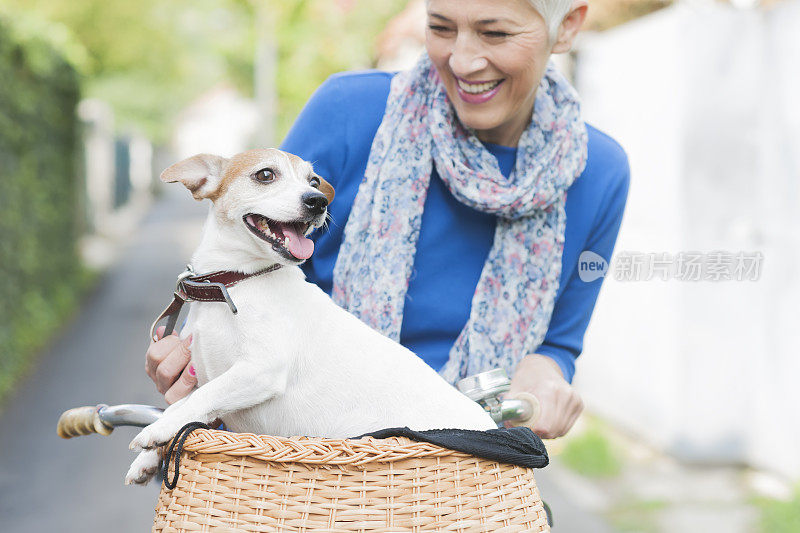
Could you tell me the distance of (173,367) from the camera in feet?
6.43

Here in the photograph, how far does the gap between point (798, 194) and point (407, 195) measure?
396cm

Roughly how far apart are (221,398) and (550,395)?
85 cm

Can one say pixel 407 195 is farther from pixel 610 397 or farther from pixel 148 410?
pixel 610 397

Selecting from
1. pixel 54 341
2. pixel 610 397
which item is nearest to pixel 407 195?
pixel 610 397

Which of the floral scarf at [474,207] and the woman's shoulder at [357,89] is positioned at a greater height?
the woman's shoulder at [357,89]

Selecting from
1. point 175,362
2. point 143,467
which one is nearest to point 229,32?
point 175,362

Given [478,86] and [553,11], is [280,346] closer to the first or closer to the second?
[478,86]

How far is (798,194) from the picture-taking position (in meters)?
5.38

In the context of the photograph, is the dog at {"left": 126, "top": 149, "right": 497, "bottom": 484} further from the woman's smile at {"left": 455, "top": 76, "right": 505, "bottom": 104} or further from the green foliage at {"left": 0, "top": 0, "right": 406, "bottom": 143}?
the green foliage at {"left": 0, "top": 0, "right": 406, "bottom": 143}

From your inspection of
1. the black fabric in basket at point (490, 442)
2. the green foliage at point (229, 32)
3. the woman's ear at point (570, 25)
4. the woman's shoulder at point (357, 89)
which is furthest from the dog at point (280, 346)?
the green foliage at point (229, 32)

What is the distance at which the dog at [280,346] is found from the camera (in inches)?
69.2

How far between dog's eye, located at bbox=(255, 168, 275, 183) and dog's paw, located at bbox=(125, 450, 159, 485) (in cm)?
61

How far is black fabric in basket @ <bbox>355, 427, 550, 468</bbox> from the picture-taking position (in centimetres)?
158

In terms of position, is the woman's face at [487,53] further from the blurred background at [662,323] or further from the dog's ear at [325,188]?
the blurred background at [662,323]
